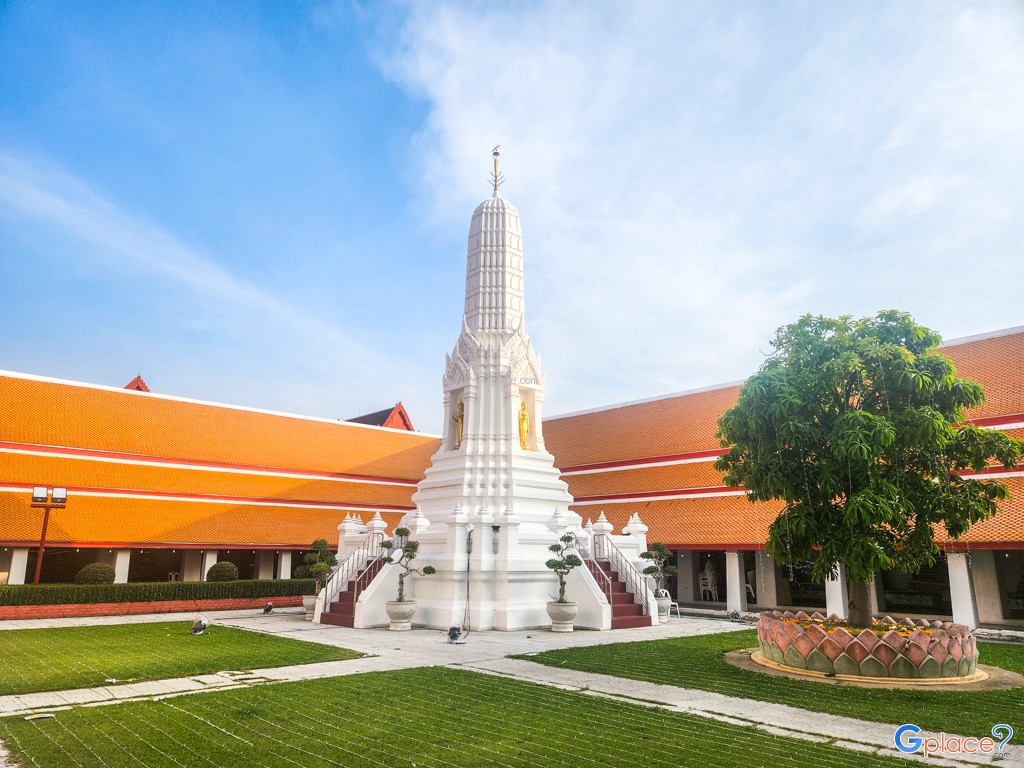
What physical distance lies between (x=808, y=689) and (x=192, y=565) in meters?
24.7

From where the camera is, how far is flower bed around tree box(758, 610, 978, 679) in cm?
965

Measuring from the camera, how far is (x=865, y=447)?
1005cm

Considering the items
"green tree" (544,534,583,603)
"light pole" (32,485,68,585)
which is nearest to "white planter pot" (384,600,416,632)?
"green tree" (544,534,583,603)

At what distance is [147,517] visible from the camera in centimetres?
2481

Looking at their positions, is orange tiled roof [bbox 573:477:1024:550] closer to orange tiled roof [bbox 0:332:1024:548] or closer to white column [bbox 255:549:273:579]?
orange tiled roof [bbox 0:332:1024:548]

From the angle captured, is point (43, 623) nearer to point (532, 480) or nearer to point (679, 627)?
point (532, 480)

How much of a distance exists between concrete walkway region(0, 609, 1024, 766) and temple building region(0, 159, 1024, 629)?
2.03 meters

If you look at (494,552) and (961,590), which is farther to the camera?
(961,590)

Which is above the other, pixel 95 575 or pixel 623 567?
pixel 623 567

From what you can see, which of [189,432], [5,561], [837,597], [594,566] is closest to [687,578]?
[837,597]

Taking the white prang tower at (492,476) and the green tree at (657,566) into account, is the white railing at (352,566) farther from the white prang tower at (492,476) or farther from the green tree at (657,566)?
the green tree at (657,566)

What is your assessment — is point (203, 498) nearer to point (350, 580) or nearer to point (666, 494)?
point (350, 580)

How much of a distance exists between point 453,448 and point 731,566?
990 cm

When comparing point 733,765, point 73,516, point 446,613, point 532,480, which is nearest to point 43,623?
point 73,516
